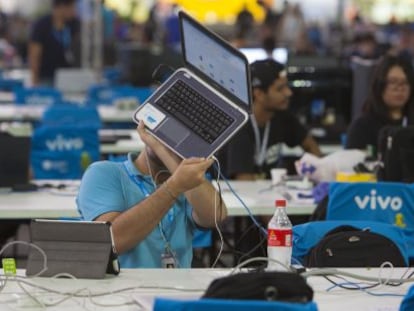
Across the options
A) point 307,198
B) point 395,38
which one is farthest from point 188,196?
point 395,38

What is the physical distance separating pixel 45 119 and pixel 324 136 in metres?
2.21

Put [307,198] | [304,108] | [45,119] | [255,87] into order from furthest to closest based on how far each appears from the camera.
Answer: [304,108] → [45,119] → [255,87] → [307,198]

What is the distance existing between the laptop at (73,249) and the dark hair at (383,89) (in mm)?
4053

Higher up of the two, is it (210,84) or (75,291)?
(210,84)

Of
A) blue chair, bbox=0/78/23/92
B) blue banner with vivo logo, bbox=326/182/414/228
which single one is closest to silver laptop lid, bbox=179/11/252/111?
blue banner with vivo logo, bbox=326/182/414/228

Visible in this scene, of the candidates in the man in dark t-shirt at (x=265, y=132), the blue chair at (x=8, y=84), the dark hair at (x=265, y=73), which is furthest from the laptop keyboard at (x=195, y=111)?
the blue chair at (x=8, y=84)

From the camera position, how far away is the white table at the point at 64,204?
18.6 ft

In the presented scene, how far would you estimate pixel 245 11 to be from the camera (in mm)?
20047

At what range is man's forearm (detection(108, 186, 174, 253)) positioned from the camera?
425cm

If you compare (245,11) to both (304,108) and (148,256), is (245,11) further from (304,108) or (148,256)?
(148,256)

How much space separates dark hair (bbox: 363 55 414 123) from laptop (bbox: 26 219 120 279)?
405 cm

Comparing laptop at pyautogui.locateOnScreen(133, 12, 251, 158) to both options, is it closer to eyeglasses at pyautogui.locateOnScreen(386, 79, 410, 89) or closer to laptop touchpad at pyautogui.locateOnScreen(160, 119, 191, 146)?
laptop touchpad at pyautogui.locateOnScreen(160, 119, 191, 146)

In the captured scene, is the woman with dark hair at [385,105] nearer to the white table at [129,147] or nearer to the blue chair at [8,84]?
the white table at [129,147]

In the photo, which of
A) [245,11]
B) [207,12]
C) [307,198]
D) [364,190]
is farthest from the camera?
[207,12]
